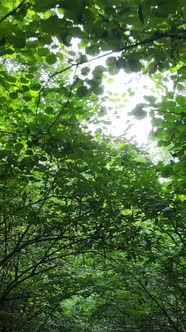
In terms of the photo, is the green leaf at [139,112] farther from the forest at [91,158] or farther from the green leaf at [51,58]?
the green leaf at [51,58]

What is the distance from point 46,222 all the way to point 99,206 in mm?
663

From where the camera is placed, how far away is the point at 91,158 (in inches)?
121

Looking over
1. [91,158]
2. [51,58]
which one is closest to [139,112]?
[51,58]

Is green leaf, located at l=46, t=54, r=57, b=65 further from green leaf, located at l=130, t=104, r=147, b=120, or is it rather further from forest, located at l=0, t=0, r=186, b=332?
green leaf, located at l=130, t=104, r=147, b=120

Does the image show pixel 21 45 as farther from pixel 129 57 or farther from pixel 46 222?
pixel 46 222

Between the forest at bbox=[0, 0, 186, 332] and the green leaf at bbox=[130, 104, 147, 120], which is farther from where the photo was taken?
the green leaf at bbox=[130, 104, 147, 120]

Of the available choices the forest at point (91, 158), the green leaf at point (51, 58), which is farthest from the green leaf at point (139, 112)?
the green leaf at point (51, 58)

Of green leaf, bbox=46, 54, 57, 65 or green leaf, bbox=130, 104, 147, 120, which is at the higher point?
green leaf, bbox=46, 54, 57, 65

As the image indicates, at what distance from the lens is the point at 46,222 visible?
12.3 ft

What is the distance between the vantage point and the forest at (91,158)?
1.72m

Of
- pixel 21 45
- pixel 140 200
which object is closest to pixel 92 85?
pixel 21 45

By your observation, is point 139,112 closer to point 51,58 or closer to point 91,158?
point 51,58

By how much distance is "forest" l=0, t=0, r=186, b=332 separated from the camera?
1723 millimetres

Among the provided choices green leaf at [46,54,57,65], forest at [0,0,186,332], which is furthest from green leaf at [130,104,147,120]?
green leaf at [46,54,57,65]
